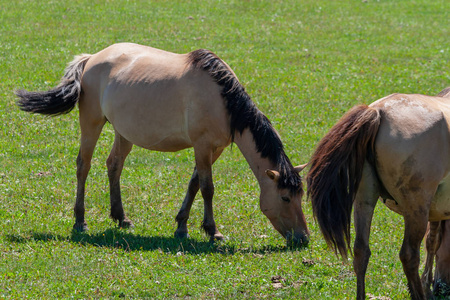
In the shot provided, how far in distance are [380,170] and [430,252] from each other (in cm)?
148

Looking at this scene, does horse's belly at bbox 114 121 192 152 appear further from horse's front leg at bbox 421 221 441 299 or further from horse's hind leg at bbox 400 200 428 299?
horse's hind leg at bbox 400 200 428 299

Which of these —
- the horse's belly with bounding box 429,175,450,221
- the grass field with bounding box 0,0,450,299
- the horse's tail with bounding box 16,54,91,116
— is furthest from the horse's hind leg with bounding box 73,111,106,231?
the horse's belly with bounding box 429,175,450,221

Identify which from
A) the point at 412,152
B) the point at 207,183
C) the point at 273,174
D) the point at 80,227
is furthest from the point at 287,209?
the point at 80,227

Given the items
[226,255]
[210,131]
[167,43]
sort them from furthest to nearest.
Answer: [167,43], [210,131], [226,255]

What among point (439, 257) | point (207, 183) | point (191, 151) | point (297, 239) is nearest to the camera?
point (439, 257)

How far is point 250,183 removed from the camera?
10484 millimetres

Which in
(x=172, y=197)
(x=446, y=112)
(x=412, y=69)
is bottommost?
(x=172, y=197)

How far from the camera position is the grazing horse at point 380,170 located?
5387 millimetres

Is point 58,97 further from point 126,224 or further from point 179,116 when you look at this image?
point 126,224

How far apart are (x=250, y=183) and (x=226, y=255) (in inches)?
126

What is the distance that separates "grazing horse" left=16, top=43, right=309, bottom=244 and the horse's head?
0.01 m

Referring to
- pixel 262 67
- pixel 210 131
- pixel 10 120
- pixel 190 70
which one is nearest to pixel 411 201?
pixel 210 131

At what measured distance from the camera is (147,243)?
7.86 m

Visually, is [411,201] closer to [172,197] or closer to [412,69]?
[172,197]
